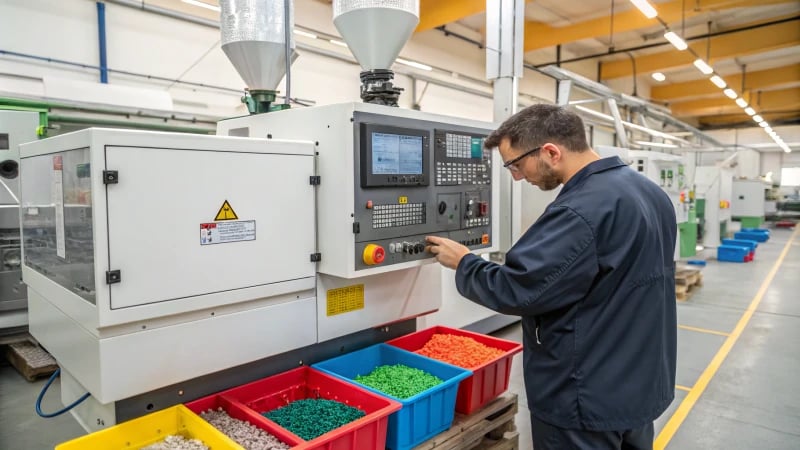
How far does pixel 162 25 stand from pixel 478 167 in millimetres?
3819

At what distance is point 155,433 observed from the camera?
49.8 inches

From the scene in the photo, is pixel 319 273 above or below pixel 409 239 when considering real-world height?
below

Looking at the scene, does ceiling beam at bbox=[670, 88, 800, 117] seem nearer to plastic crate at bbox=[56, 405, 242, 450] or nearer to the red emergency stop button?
the red emergency stop button

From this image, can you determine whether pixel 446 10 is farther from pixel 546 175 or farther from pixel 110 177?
pixel 110 177

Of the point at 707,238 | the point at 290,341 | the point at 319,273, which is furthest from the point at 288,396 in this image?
the point at 707,238

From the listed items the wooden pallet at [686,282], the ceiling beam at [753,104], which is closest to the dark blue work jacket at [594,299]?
the wooden pallet at [686,282]

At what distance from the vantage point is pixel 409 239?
5.39 feet

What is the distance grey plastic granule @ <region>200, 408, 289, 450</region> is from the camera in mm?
1232

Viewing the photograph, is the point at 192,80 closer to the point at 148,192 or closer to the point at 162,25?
the point at 162,25

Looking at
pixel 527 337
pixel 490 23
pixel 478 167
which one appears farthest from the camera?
pixel 490 23

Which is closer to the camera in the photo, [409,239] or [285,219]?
[285,219]

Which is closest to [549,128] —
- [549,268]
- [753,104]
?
[549,268]

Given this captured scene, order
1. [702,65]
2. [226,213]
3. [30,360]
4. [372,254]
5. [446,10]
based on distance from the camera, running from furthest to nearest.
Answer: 1. [702,65]
2. [446,10]
3. [30,360]
4. [372,254]
5. [226,213]

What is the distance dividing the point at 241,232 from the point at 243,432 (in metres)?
0.52
